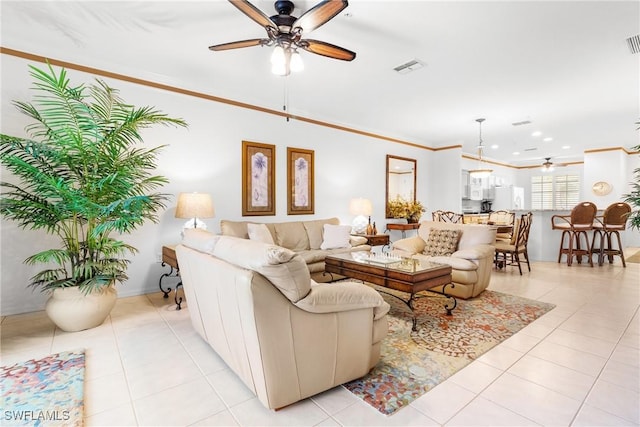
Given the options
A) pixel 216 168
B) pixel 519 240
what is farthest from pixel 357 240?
pixel 519 240

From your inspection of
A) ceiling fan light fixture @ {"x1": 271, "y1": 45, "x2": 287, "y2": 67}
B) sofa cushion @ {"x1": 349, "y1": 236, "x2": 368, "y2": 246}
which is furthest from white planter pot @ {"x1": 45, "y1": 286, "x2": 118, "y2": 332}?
sofa cushion @ {"x1": 349, "y1": 236, "x2": 368, "y2": 246}

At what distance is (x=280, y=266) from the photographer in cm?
158

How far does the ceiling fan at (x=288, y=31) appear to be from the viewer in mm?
2154

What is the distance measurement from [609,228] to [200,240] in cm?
709

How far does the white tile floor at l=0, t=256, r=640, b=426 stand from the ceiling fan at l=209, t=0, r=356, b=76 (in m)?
2.48

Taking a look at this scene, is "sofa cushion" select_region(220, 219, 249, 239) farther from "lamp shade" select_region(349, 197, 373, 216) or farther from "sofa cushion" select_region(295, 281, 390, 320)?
"sofa cushion" select_region(295, 281, 390, 320)

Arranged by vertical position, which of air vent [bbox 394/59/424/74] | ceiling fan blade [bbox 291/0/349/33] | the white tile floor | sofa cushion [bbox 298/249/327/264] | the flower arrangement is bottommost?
the white tile floor

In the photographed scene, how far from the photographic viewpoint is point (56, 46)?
10.8 ft

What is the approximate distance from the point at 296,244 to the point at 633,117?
21.2 ft

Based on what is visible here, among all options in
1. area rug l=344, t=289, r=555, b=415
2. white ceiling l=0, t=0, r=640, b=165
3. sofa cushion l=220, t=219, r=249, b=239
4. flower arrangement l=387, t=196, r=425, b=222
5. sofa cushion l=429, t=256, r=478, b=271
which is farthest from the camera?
flower arrangement l=387, t=196, r=425, b=222

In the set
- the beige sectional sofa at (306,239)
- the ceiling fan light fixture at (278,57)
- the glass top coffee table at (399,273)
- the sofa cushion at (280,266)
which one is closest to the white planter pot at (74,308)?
the beige sectional sofa at (306,239)

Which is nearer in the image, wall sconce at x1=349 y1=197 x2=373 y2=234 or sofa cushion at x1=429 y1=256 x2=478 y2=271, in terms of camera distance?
sofa cushion at x1=429 y1=256 x2=478 y2=271

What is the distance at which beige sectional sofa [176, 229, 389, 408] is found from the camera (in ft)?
5.25

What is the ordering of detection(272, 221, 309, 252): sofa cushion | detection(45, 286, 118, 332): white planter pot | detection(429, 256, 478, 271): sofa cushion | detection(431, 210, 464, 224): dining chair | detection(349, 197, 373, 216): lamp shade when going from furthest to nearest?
detection(431, 210, 464, 224): dining chair
detection(349, 197, 373, 216): lamp shade
detection(272, 221, 309, 252): sofa cushion
detection(429, 256, 478, 271): sofa cushion
detection(45, 286, 118, 332): white planter pot
